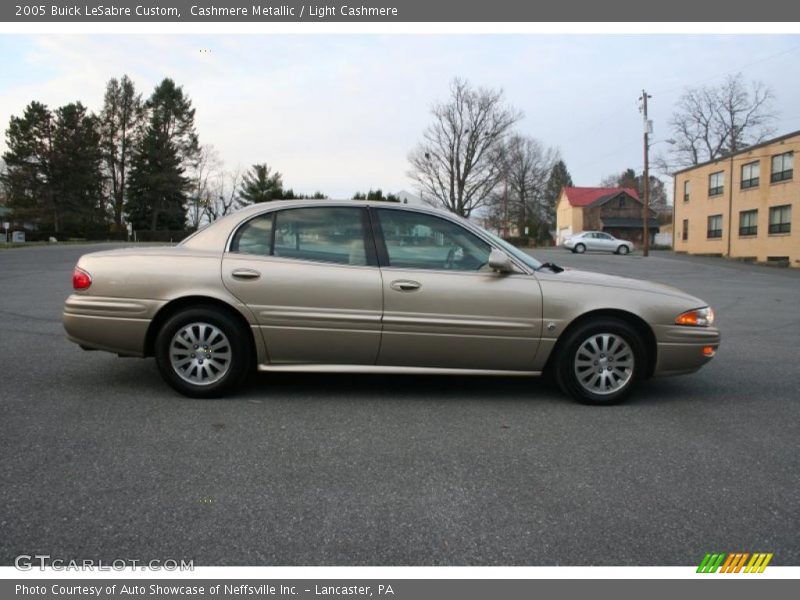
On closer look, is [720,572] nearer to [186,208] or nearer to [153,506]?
[153,506]

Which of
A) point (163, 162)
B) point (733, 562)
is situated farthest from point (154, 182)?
point (733, 562)

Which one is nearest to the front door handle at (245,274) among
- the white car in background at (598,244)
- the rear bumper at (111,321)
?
the rear bumper at (111,321)

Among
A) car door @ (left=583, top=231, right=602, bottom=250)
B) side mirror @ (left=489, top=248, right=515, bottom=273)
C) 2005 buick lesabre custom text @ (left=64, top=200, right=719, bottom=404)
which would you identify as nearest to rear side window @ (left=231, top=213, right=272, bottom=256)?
2005 buick lesabre custom text @ (left=64, top=200, right=719, bottom=404)

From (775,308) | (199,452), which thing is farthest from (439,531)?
(775,308)

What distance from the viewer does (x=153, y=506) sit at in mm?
2982

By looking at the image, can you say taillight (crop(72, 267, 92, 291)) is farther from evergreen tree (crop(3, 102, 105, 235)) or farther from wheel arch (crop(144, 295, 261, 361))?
evergreen tree (crop(3, 102, 105, 235))

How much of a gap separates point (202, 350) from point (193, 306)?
35cm

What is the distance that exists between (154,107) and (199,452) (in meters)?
72.0

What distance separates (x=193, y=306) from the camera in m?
4.86

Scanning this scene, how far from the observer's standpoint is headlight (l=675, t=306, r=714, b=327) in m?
4.97

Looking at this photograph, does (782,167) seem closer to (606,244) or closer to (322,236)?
(606,244)

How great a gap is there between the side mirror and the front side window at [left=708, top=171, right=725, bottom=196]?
1576 inches

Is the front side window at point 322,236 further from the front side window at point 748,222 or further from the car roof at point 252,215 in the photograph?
the front side window at point 748,222

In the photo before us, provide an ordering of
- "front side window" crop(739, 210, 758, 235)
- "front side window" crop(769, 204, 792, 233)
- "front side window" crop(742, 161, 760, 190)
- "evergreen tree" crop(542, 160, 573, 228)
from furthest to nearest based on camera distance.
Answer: "evergreen tree" crop(542, 160, 573, 228) < "front side window" crop(739, 210, 758, 235) < "front side window" crop(742, 161, 760, 190) < "front side window" crop(769, 204, 792, 233)
